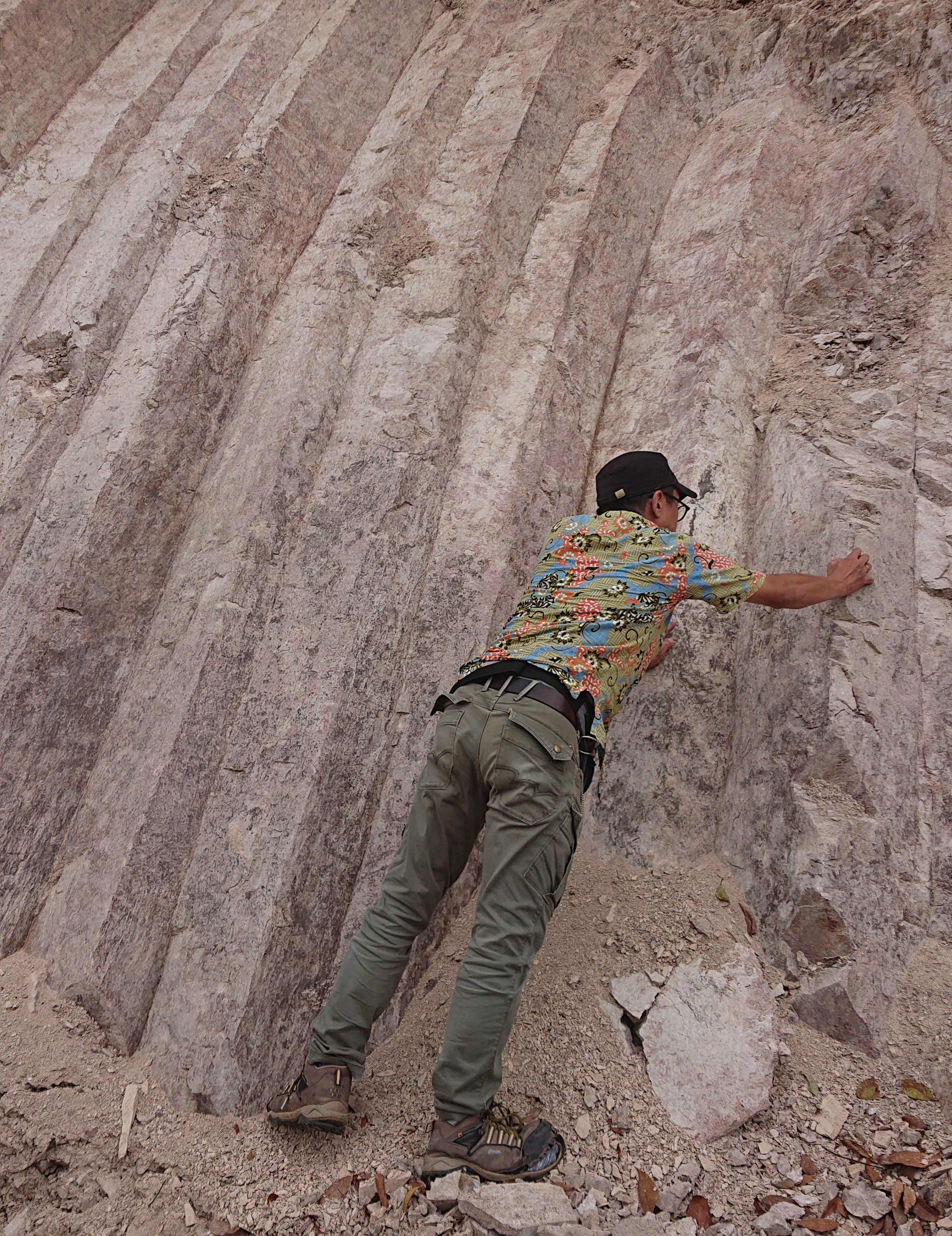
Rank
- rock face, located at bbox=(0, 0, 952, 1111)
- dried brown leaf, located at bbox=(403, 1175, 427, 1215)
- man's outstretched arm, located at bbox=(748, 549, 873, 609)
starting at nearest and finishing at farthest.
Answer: dried brown leaf, located at bbox=(403, 1175, 427, 1215), man's outstretched arm, located at bbox=(748, 549, 873, 609), rock face, located at bbox=(0, 0, 952, 1111)

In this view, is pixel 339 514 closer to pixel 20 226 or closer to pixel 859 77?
pixel 20 226

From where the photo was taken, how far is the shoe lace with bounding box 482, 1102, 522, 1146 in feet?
7.86

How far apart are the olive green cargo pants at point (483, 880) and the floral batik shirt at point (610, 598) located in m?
0.20

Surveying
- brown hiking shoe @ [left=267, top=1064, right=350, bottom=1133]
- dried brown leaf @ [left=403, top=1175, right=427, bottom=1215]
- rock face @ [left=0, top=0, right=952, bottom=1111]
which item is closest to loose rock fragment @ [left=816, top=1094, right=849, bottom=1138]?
rock face @ [left=0, top=0, right=952, bottom=1111]

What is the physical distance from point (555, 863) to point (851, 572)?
A: 1672mm

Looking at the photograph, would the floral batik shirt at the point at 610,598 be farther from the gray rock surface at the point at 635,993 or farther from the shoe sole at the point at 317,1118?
the shoe sole at the point at 317,1118

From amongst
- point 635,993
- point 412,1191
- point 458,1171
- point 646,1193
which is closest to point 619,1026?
point 635,993

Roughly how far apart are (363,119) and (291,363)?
2324 millimetres

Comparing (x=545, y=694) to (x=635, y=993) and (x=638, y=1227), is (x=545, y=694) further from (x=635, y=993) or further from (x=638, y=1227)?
(x=638, y=1227)

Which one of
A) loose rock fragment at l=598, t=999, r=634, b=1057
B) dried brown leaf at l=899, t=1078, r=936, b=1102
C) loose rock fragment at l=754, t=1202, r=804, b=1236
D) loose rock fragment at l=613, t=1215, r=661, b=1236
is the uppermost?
dried brown leaf at l=899, t=1078, r=936, b=1102

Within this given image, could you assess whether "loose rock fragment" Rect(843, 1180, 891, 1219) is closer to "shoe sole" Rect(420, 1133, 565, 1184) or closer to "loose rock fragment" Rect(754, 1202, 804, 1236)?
"loose rock fragment" Rect(754, 1202, 804, 1236)

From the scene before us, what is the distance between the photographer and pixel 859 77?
5027 mm

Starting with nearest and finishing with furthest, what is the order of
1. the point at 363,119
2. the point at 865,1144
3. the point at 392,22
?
the point at 865,1144 → the point at 363,119 → the point at 392,22

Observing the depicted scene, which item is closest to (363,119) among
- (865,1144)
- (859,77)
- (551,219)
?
(551,219)
